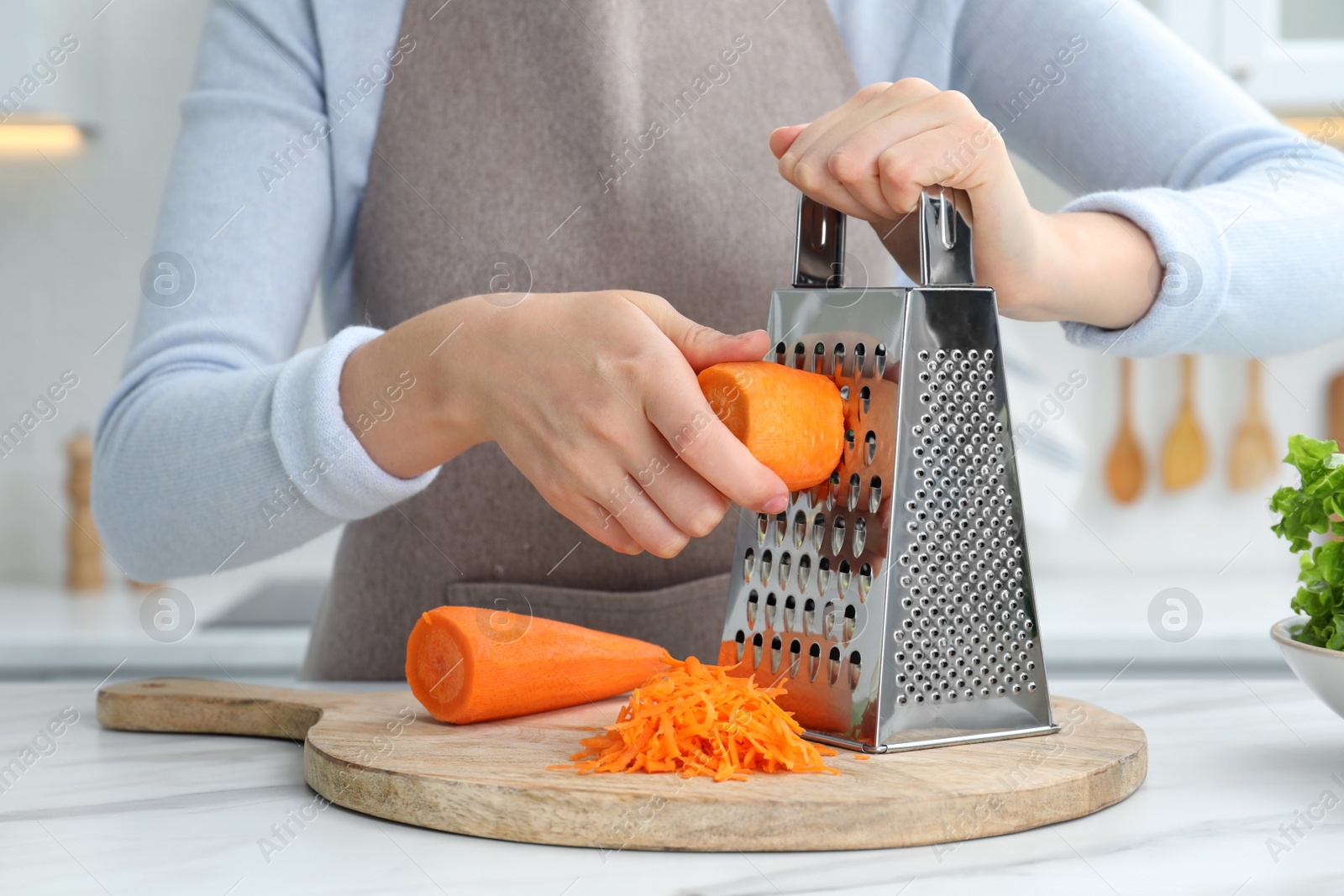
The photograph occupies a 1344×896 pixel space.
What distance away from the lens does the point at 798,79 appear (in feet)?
4.55

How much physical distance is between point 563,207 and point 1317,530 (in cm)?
80

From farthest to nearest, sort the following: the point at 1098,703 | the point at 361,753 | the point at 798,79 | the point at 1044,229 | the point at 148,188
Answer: the point at 148,188 → the point at 798,79 → the point at 1098,703 → the point at 1044,229 → the point at 361,753

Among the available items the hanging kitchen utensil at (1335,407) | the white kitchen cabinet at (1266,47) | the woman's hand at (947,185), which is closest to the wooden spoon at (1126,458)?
the hanging kitchen utensil at (1335,407)

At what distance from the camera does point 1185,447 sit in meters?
2.93

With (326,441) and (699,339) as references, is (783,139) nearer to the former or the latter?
(699,339)

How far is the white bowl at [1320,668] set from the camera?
0.85m

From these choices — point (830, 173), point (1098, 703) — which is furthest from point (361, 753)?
point (1098, 703)

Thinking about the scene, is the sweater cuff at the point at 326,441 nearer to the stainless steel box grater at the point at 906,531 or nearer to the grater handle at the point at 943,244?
the stainless steel box grater at the point at 906,531

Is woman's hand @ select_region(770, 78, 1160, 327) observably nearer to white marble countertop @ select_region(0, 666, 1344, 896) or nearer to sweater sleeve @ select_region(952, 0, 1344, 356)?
sweater sleeve @ select_region(952, 0, 1344, 356)

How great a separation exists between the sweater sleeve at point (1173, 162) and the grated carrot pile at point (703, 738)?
567 mm

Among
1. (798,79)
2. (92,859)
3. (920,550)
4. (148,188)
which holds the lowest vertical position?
(92,859)

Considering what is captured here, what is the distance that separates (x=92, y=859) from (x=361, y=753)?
7.0 inches

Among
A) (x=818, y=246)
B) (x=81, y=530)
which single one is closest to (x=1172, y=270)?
(x=818, y=246)

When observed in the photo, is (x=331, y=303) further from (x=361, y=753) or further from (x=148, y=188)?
(x=148, y=188)
